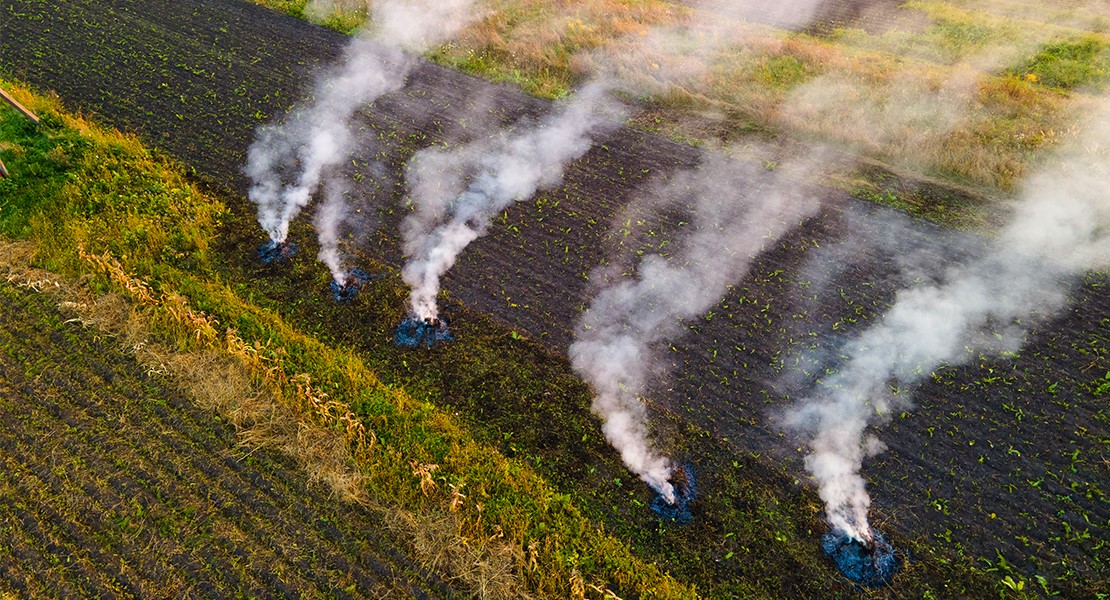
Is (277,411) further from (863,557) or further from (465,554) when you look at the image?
(863,557)

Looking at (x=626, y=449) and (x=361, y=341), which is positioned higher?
(x=361, y=341)

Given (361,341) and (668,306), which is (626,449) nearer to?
(668,306)

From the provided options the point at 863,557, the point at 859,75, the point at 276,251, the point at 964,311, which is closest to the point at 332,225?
the point at 276,251

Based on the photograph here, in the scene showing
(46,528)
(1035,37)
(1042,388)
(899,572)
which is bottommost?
(899,572)

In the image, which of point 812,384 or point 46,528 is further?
point 812,384

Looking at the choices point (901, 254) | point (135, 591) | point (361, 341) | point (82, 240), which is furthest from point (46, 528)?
point (901, 254)

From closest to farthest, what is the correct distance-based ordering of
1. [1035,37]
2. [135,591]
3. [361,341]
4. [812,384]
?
[135,591] < [812,384] < [361,341] < [1035,37]

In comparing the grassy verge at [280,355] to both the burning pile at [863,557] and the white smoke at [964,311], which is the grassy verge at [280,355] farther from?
the white smoke at [964,311]
